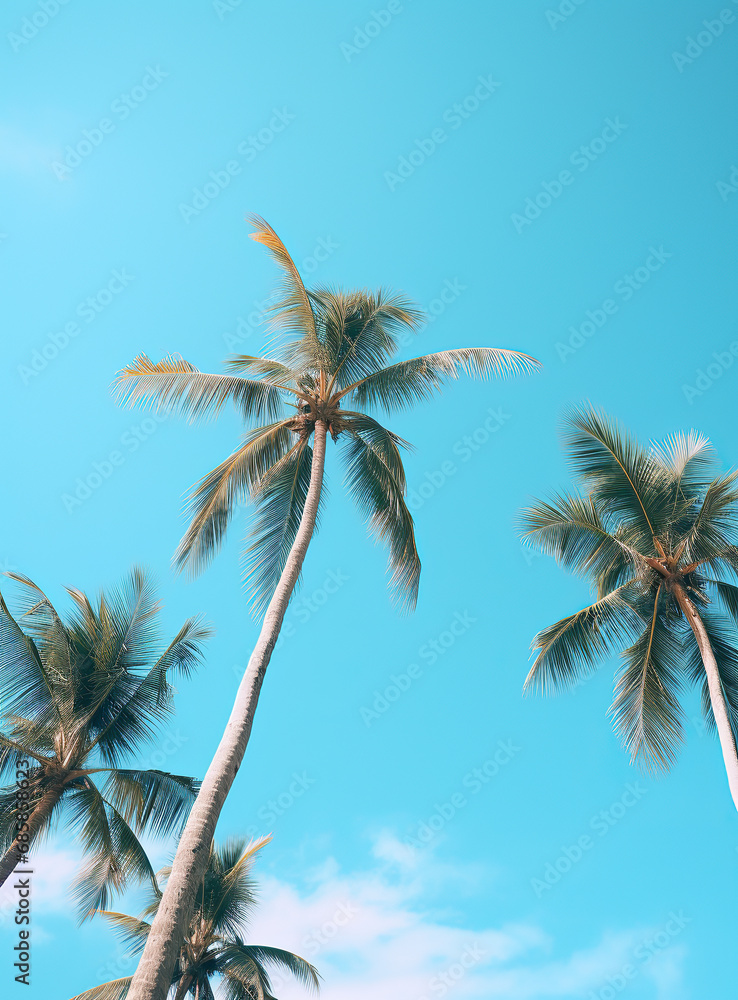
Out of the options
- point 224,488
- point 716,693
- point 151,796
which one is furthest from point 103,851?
point 716,693

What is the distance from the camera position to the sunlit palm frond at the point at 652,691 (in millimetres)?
13888

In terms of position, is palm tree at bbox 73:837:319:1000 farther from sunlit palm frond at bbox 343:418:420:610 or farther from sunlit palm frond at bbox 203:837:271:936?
sunlit palm frond at bbox 343:418:420:610

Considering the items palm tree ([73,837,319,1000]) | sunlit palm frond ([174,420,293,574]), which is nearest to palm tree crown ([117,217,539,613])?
sunlit palm frond ([174,420,293,574])

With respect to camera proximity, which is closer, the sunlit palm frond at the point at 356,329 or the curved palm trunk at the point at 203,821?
the curved palm trunk at the point at 203,821

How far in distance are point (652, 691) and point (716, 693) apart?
4.16 feet

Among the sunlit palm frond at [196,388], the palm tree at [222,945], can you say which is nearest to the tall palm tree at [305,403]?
the sunlit palm frond at [196,388]

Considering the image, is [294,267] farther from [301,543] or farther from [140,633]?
[140,633]

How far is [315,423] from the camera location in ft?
45.9

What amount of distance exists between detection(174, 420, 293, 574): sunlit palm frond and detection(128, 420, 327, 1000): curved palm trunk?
8.41 feet

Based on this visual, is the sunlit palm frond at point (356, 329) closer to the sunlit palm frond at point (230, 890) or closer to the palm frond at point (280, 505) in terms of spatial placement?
the palm frond at point (280, 505)

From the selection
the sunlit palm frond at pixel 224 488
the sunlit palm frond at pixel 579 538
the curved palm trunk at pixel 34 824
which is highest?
the sunlit palm frond at pixel 579 538

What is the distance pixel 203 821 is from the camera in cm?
785

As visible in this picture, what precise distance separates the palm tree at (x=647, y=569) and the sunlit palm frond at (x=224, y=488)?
5.68 m

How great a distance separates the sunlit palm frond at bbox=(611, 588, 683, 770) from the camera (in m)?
13.9
